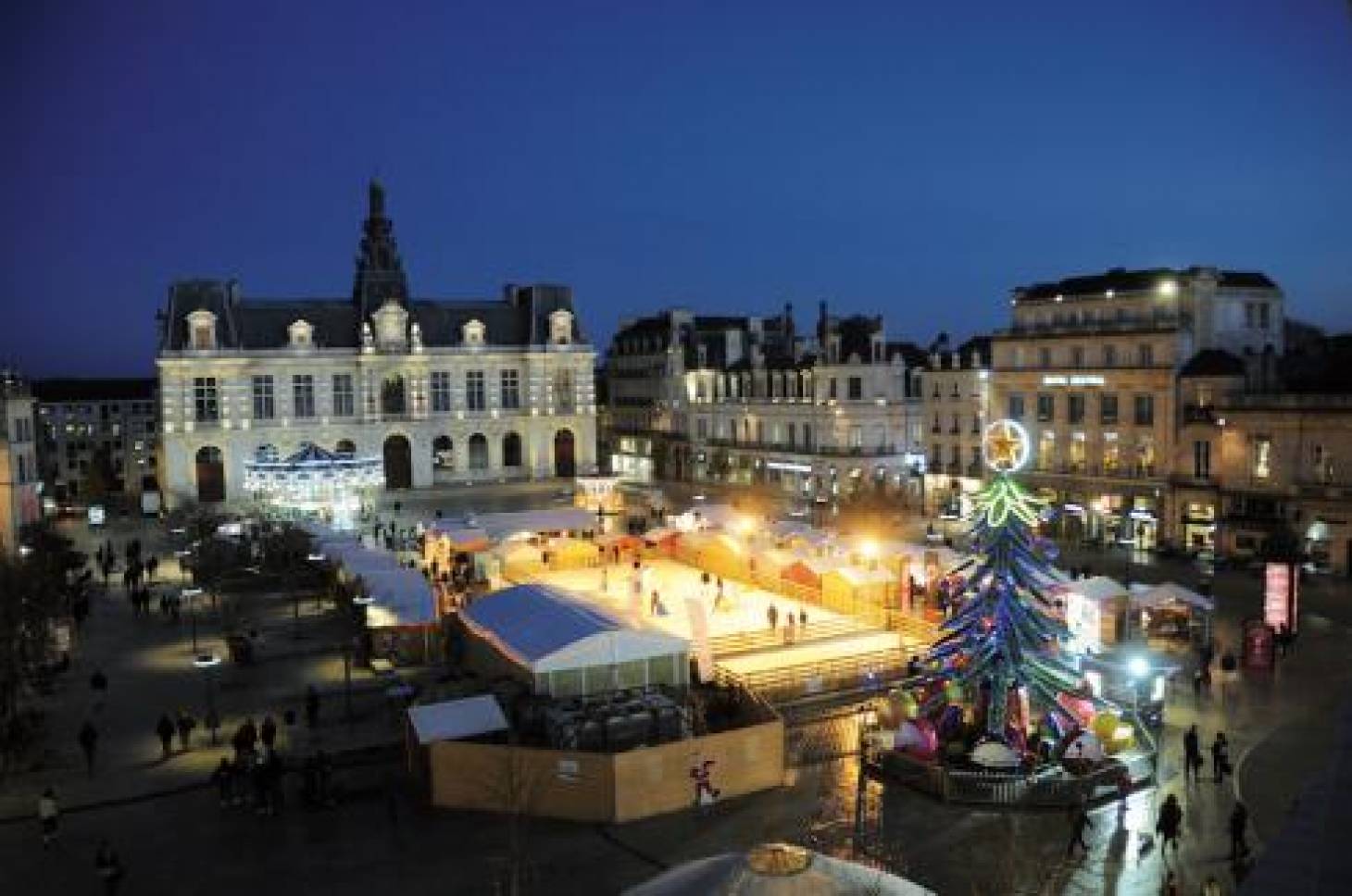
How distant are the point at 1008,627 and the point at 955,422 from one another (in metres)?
38.5

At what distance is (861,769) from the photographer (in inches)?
838

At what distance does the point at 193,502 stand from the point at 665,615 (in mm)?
40000

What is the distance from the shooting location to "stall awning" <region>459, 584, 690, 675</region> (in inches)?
943

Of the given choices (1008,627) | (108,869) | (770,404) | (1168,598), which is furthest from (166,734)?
(770,404)

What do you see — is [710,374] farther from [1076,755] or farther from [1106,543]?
[1076,755]

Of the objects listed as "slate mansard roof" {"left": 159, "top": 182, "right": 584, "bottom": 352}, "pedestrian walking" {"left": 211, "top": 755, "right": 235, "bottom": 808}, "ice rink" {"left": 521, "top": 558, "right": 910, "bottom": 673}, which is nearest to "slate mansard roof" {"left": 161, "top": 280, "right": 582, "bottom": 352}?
"slate mansard roof" {"left": 159, "top": 182, "right": 584, "bottom": 352}

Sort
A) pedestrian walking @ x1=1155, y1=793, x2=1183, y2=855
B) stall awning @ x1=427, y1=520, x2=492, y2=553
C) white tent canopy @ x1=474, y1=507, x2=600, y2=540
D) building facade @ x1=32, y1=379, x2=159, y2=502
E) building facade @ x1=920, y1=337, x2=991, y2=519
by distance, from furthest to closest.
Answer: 1. building facade @ x1=32, y1=379, x2=159, y2=502
2. building facade @ x1=920, y1=337, x2=991, y2=519
3. white tent canopy @ x1=474, y1=507, x2=600, y2=540
4. stall awning @ x1=427, y1=520, x2=492, y2=553
5. pedestrian walking @ x1=1155, y1=793, x2=1183, y2=855

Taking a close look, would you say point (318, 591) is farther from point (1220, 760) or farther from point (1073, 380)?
point (1073, 380)

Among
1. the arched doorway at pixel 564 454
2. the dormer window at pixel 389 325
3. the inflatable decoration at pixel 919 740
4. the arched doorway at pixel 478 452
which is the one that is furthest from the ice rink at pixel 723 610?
the dormer window at pixel 389 325

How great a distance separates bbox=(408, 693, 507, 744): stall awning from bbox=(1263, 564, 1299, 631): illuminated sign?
813 inches

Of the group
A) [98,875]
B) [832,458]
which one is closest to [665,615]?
[98,875]

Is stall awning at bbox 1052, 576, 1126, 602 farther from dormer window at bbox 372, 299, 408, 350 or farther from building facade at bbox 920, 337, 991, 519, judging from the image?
dormer window at bbox 372, 299, 408, 350

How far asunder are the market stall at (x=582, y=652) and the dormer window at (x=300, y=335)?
48.7 meters

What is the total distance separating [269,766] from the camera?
2012 cm
